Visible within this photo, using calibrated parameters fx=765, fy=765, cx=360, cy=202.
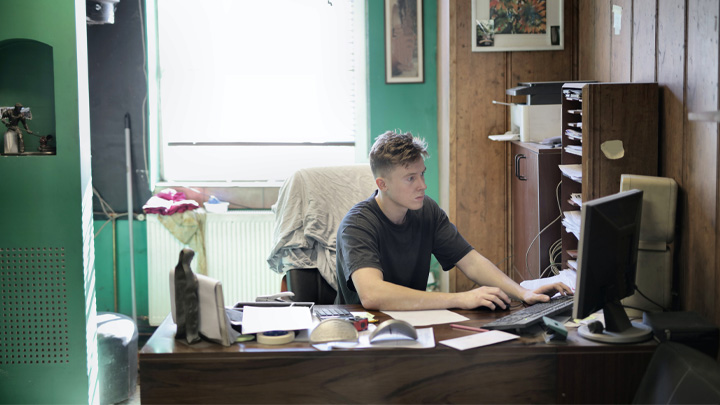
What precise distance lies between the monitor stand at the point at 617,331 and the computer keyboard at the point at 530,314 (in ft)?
0.49

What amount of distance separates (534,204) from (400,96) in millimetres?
1440

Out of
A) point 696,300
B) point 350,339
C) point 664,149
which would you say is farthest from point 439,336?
point 664,149

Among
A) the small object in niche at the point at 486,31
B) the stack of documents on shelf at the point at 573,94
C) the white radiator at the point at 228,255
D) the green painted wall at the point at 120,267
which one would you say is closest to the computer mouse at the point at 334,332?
the stack of documents on shelf at the point at 573,94

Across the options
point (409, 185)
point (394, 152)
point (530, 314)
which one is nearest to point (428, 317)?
point (530, 314)

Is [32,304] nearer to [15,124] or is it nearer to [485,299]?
[15,124]

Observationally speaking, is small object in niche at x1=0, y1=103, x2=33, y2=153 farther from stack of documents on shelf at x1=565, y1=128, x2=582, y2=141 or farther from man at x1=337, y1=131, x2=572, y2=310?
stack of documents on shelf at x1=565, y1=128, x2=582, y2=141

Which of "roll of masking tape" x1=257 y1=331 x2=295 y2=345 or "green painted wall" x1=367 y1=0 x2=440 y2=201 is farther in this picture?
"green painted wall" x1=367 y1=0 x2=440 y2=201

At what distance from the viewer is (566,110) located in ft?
10.3

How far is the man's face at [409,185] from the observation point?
9.27ft

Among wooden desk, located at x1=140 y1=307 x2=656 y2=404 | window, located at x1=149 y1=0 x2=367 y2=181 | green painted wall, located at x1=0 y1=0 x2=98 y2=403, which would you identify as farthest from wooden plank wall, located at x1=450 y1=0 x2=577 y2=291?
wooden desk, located at x1=140 y1=307 x2=656 y2=404

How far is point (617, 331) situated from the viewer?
2170 mm

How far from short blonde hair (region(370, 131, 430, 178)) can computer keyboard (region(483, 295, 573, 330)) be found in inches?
28.0

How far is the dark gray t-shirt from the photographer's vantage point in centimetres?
280

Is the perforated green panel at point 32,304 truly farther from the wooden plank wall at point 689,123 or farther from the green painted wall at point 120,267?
the wooden plank wall at point 689,123
